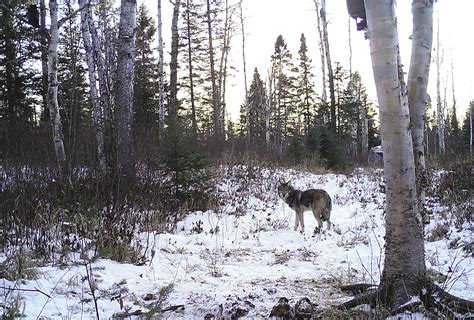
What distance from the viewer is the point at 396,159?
268cm

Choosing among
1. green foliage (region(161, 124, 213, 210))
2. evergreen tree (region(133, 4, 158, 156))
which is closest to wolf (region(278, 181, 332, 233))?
green foliage (region(161, 124, 213, 210))

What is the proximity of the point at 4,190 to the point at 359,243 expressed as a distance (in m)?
5.52

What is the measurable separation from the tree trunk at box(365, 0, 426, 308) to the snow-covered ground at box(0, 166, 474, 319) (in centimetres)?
42

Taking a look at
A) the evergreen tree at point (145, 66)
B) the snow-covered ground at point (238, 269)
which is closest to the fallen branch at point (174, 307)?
the snow-covered ground at point (238, 269)

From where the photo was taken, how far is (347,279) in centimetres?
401

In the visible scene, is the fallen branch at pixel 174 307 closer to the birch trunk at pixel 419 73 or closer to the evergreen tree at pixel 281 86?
the birch trunk at pixel 419 73

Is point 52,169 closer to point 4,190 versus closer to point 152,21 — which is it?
point 4,190

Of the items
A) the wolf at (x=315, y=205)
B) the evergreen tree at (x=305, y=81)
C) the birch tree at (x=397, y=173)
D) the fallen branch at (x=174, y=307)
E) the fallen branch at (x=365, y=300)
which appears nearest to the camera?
the birch tree at (x=397, y=173)

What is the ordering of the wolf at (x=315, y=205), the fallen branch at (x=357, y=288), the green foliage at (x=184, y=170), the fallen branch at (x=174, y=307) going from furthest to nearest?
the green foliage at (x=184, y=170), the wolf at (x=315, y=205), the fallen branch at (x=357, y=288), the fallen branch at (x=174, y=307)

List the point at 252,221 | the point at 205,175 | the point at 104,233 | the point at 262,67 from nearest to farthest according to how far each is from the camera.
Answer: the point at 104,233 < the point at 252,221 < the point at 205,175 < the point at 262,67

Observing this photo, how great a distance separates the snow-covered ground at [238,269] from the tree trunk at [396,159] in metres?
0.42

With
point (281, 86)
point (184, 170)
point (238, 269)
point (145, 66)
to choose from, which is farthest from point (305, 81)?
point (238, 269)

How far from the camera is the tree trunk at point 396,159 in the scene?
267 cm

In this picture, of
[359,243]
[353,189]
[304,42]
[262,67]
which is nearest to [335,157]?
[353,189]
